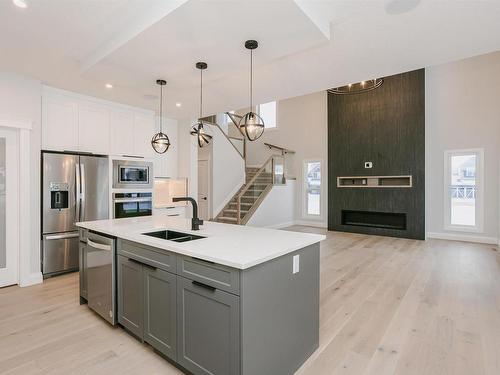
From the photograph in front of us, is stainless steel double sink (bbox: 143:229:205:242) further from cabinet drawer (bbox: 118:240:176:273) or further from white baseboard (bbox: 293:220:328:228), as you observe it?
white baseboard (bbox: 293:220:328:228)

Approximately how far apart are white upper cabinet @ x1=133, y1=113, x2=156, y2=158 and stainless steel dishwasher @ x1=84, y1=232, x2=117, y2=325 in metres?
2.62

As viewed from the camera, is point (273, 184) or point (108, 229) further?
point (273, 184)

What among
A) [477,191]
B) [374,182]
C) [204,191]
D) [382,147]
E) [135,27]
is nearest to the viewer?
[135,27]

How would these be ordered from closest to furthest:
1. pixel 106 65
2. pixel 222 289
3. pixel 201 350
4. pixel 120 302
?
pixel 222 289 < pixel 201 350 < pixel 120 302 < pixel 106 65

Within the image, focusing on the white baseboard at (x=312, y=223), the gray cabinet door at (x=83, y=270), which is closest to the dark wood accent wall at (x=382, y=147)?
the white baseboard at (x=312, y=223)

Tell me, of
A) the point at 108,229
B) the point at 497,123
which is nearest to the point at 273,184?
the point at 497,123

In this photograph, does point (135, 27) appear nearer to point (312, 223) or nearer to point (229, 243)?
point (229, 243)

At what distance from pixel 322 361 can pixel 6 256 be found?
4073 millimetres

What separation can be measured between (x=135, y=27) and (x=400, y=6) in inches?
86.8

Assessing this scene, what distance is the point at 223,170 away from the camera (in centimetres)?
814

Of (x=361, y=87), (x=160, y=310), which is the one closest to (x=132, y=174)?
(x=160, y=310)

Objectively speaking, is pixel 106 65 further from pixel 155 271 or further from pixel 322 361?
pixel 322 361

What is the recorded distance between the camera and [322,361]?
2109 millimetres

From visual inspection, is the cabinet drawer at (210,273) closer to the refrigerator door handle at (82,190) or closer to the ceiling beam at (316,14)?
the ceiling beam at (316,14)
